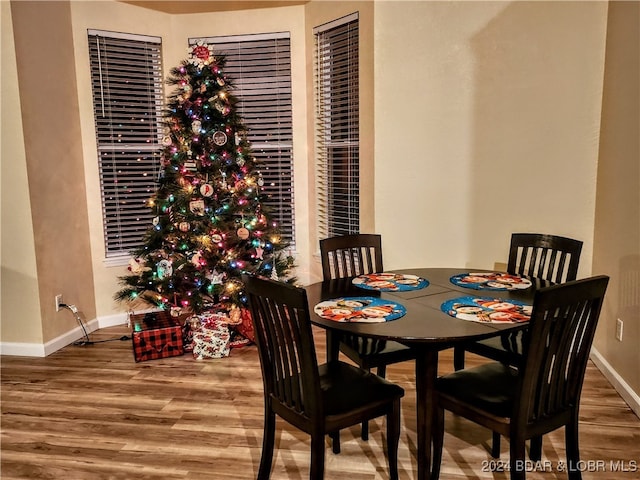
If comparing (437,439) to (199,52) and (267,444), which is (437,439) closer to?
(267,444)

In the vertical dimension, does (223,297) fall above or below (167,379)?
above

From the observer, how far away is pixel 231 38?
15.7 feet

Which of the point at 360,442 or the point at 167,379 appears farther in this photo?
the point at 167,379

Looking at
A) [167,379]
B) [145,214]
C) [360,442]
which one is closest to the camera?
[360,442]

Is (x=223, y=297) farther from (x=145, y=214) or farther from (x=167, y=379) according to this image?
(x=145, y=214)

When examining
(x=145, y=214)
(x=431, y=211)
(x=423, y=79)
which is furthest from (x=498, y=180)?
(x=145, y=214)

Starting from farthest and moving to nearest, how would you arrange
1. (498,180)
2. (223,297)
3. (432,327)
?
1. (223,297)
2. (498,180)
3. (432,327)

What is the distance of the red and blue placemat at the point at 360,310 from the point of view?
6.76 feet

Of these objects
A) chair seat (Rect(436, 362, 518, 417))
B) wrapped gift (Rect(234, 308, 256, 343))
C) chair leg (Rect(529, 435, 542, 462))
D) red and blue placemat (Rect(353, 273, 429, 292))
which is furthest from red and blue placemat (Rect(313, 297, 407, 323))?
wrapped gift (Rect(234, 308, 256, 343))

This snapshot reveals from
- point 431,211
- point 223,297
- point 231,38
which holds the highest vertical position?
point 231,38

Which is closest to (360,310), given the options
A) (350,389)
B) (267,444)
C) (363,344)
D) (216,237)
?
(350,389)

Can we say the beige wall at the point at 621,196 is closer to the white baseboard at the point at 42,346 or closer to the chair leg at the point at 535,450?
the chair leg at the point at 535,450

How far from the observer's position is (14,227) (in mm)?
3744

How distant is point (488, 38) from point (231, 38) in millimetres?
2406
